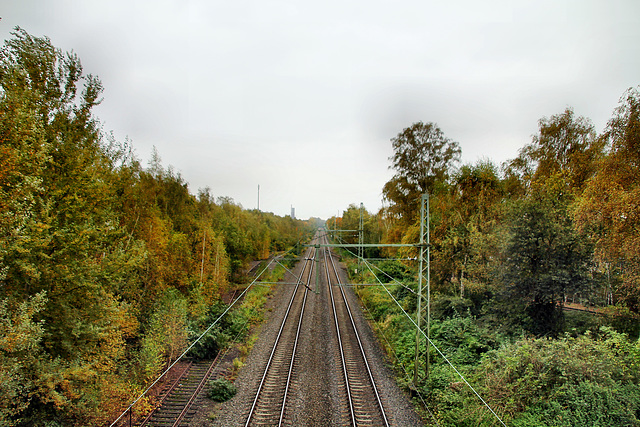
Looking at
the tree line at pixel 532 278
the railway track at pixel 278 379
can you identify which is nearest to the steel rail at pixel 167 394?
the railway track at pixel 278 379

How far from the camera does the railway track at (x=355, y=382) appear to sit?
32.0 ft

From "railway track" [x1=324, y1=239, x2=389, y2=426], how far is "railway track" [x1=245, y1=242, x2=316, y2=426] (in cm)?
218

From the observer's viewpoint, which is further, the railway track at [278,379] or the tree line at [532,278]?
the railway track at [278,379]

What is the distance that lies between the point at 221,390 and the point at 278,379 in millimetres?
2303

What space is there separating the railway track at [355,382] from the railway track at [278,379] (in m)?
2.18

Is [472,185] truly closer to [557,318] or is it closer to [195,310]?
[557,318]

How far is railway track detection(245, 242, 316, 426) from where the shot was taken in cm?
982

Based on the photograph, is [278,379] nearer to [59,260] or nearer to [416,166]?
[59,260]

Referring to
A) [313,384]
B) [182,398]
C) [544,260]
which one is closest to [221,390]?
[182,398]

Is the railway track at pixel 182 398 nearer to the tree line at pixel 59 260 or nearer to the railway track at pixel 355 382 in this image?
the tree line at pixel 59 260

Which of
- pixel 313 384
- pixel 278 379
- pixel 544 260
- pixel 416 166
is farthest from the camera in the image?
pixel 416 166

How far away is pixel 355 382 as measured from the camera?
11898 mm

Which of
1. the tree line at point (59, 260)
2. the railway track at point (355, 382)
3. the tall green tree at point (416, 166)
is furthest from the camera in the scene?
the tall green tree at point (416, 166)

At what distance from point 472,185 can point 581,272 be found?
286 inches
